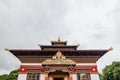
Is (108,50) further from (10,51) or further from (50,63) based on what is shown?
(10,51)

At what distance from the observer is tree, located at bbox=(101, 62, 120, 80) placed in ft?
105

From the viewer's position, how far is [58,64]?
15.5 m

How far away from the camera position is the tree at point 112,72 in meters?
32.1

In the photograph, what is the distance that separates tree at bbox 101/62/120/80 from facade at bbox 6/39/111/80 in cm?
1811

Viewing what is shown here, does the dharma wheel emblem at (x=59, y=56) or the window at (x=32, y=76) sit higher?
the dharma wheel emblem at (x=59, y=56)

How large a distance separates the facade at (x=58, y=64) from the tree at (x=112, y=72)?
18107mm

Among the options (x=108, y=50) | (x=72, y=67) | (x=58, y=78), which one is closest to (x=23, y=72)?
(x=58, y=78)

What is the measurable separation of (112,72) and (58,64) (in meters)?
22.2

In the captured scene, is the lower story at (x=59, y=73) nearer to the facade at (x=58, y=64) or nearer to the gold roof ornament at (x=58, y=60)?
the facade at (x=58, y=64)

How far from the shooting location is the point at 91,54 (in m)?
16.4

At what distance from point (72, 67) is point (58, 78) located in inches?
82.8

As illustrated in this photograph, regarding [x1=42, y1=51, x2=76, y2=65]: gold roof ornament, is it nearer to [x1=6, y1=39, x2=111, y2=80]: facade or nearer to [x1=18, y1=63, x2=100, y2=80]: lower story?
[x1=6, y1=39, x2=111, y2=80]: facade

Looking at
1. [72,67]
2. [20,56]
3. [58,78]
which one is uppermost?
[20,56]

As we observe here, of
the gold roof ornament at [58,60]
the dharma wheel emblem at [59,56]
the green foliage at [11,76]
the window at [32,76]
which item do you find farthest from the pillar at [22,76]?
the green foliage at [11,76]
